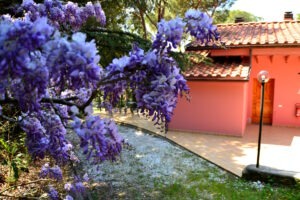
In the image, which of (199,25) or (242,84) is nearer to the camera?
(199,25)

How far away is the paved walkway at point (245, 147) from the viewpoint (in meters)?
8.77

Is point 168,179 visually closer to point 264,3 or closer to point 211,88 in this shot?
point 211,88

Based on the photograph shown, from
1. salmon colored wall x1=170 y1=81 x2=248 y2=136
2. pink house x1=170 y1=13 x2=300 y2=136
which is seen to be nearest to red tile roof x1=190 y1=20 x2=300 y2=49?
pink house x1=170 y1=13 x2=300 y2=136

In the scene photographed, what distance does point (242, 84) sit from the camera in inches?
463

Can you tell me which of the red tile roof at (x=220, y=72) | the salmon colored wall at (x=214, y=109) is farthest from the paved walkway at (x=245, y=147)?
the red tile roof at (x=220, y=72)

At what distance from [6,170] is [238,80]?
809cm

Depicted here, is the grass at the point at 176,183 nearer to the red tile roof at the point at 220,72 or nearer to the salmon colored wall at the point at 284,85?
the red tile roof at the point at 220,72

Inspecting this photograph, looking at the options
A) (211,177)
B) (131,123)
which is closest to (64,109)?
(211,177)

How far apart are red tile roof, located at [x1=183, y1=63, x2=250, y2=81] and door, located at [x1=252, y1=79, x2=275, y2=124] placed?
2.20 metres

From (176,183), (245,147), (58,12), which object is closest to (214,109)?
(245,147)

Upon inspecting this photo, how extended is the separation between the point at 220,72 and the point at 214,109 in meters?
1.40

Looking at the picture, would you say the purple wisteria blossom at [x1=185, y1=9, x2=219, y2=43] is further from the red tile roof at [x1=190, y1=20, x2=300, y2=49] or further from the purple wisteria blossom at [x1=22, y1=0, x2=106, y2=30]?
the red tile roof at [x1=190, y1=20, x2=300, y2=49]

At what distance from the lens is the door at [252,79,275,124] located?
1417 centimetres

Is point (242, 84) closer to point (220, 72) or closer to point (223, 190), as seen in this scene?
point (220, 72)
